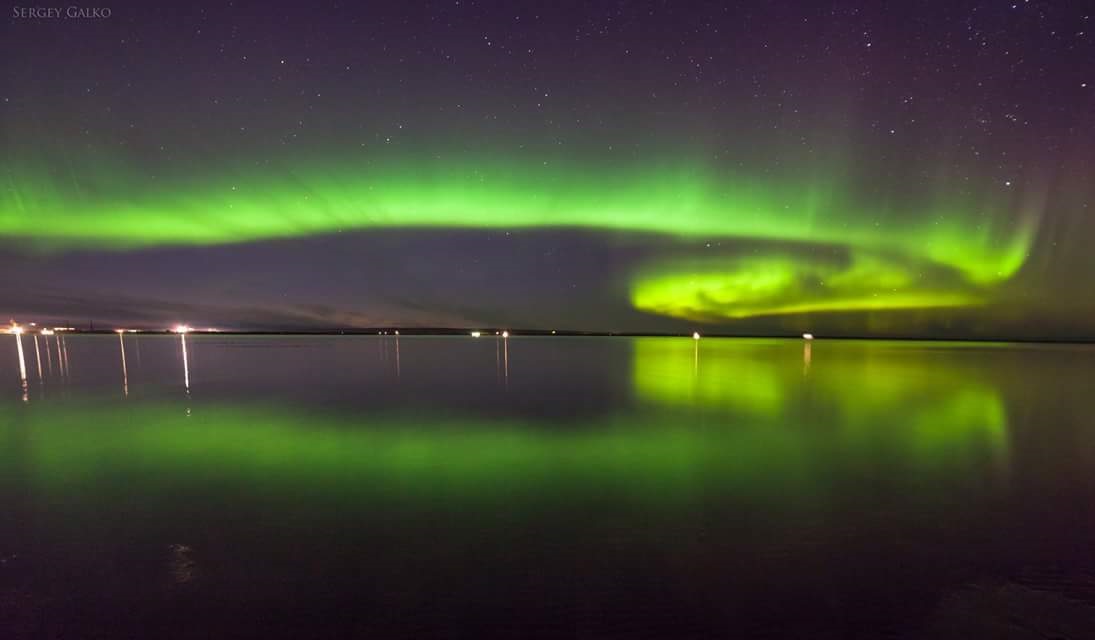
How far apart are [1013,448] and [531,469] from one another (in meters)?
12.1

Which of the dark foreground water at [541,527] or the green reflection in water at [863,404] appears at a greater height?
the dark foreground water at [541,527]

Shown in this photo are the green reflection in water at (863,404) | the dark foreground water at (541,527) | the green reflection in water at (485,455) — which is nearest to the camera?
the dark foreground water at (541,527)

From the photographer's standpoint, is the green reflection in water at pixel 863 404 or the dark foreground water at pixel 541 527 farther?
the green reflection in water at pixel 863 404

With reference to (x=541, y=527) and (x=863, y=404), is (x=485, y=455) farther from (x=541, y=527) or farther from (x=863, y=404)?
(x=863, y=404)

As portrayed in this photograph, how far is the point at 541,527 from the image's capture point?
7.84 meters

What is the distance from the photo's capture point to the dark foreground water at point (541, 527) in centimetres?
541

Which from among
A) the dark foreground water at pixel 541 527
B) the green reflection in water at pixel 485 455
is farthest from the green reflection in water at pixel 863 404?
the dark foreground water at pixel 541 527

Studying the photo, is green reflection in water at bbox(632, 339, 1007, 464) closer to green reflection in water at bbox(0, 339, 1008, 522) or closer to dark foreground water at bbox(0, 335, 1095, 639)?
green reflection in water at bbox(0, 339, 1008, 522)

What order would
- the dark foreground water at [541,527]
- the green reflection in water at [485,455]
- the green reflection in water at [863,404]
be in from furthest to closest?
the green reflection in water at [863,404] < the green reflection in water at [485,455] < the dark foreground water at [541,527]

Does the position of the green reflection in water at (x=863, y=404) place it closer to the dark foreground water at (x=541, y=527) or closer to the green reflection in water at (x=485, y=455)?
the green reflection in water at (x=485, y=455)

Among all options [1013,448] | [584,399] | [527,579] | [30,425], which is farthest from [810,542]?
[30,425]

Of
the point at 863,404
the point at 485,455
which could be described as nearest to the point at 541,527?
the point at 485,455

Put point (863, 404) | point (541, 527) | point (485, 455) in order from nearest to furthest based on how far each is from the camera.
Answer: point (541, 527)
point (485, 455)
point (863, 404)

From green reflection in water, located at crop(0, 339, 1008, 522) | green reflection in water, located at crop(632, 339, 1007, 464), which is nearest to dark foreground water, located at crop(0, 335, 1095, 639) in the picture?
green reflection in water, located at crop(0, 339, 1008, 522)
